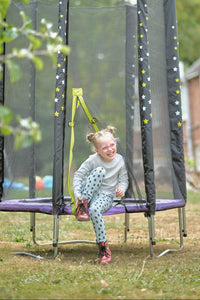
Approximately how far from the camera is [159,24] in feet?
13.0

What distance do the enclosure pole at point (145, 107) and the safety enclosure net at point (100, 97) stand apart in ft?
0.98

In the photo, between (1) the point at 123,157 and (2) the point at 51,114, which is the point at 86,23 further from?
(1) the point at 123,157

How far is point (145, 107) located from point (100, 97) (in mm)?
955

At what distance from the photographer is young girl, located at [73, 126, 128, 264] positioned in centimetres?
327

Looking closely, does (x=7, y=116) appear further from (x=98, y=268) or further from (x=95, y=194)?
(x=95, y=194)

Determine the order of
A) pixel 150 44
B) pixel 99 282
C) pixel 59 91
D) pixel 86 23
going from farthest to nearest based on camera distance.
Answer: pixel 86 23, pixel 150 44, pixel 59 91, pixel 99 282

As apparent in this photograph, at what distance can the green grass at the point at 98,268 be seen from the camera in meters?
2.34

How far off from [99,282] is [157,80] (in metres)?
2.02

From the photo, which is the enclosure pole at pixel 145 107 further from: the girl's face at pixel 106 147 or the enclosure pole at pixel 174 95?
the enclosure pole at pixel 174 95

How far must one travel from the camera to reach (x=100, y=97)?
4.27 metres

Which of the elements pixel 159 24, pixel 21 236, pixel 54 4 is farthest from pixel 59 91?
pixel 21 236

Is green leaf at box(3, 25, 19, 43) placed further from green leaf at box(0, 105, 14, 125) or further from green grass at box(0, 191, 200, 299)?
green grass at box(0, 191, 200, 299)

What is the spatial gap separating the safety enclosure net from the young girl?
181mm

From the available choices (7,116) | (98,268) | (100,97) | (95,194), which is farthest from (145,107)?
(7,116)
